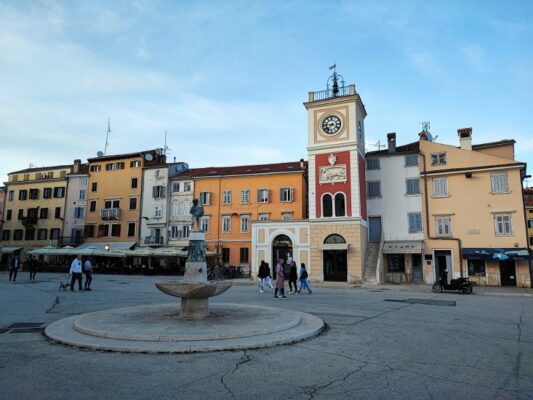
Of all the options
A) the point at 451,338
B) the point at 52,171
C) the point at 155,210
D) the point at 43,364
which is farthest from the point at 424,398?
the point at 52,171

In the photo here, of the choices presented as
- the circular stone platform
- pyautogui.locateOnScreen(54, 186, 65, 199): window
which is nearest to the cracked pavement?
the circular stone platform

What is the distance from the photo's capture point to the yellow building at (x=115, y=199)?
4547 centimetres

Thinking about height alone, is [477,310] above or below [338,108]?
below

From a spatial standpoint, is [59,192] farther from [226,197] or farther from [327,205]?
[327,205]

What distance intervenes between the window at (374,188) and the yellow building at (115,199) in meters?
26.4

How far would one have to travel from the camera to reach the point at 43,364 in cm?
640

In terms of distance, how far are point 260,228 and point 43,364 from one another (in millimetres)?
27190

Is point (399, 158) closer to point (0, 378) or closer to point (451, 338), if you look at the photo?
point (451, 338)

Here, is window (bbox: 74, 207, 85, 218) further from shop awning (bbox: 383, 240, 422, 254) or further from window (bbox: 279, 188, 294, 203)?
shop awning (bbox: 383, 240, 422, 254)

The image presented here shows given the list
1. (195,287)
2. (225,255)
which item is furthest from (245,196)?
(195,287)

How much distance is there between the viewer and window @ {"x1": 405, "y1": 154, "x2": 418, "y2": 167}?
31555 millimetres

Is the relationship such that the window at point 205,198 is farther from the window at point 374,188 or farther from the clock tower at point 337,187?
the window at point 374,188

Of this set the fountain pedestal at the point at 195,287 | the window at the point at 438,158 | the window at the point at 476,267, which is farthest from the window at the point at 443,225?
the fountain pedestal at the point at 195,287

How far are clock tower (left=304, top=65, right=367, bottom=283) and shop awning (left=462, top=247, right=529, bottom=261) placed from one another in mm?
7437
